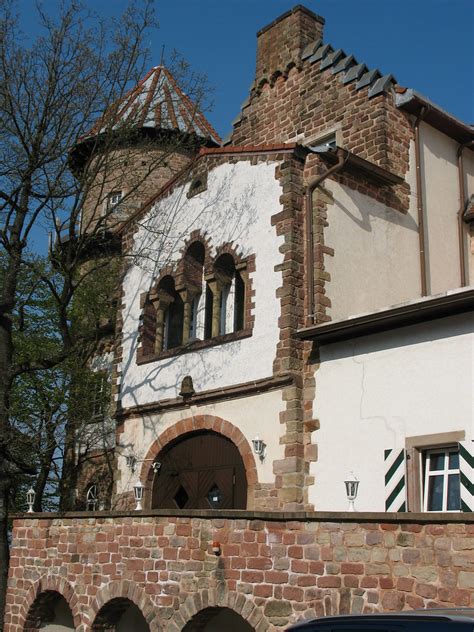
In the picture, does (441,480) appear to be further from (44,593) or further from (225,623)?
(44,593)

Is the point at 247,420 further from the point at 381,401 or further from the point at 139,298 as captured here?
the point at 139,298

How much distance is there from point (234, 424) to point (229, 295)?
2.61 meters

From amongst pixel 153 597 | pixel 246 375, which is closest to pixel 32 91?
pixel 246 375

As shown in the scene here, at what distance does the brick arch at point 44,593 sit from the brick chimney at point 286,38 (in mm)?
12016

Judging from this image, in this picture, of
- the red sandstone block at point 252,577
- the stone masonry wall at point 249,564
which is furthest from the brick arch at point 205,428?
the red sandstone block at point 252,577

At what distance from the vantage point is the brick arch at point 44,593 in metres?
13.7

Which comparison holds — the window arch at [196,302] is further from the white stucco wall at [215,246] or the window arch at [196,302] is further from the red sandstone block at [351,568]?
the red sandstone block at [351,568]

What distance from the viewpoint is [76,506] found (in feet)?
70.4

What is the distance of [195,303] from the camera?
17641 millimetres

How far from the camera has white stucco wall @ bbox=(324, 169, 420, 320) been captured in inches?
608

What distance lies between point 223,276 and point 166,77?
19.2ft

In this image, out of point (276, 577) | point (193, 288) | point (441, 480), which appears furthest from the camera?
point (193, 288)

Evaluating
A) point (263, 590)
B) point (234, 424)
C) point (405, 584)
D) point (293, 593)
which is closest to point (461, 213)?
point (234, 424)

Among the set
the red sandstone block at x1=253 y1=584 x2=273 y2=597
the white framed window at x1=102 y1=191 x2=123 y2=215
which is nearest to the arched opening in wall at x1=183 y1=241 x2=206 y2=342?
the white framed window at x1=102 y1=191 x2=123 y2=215
